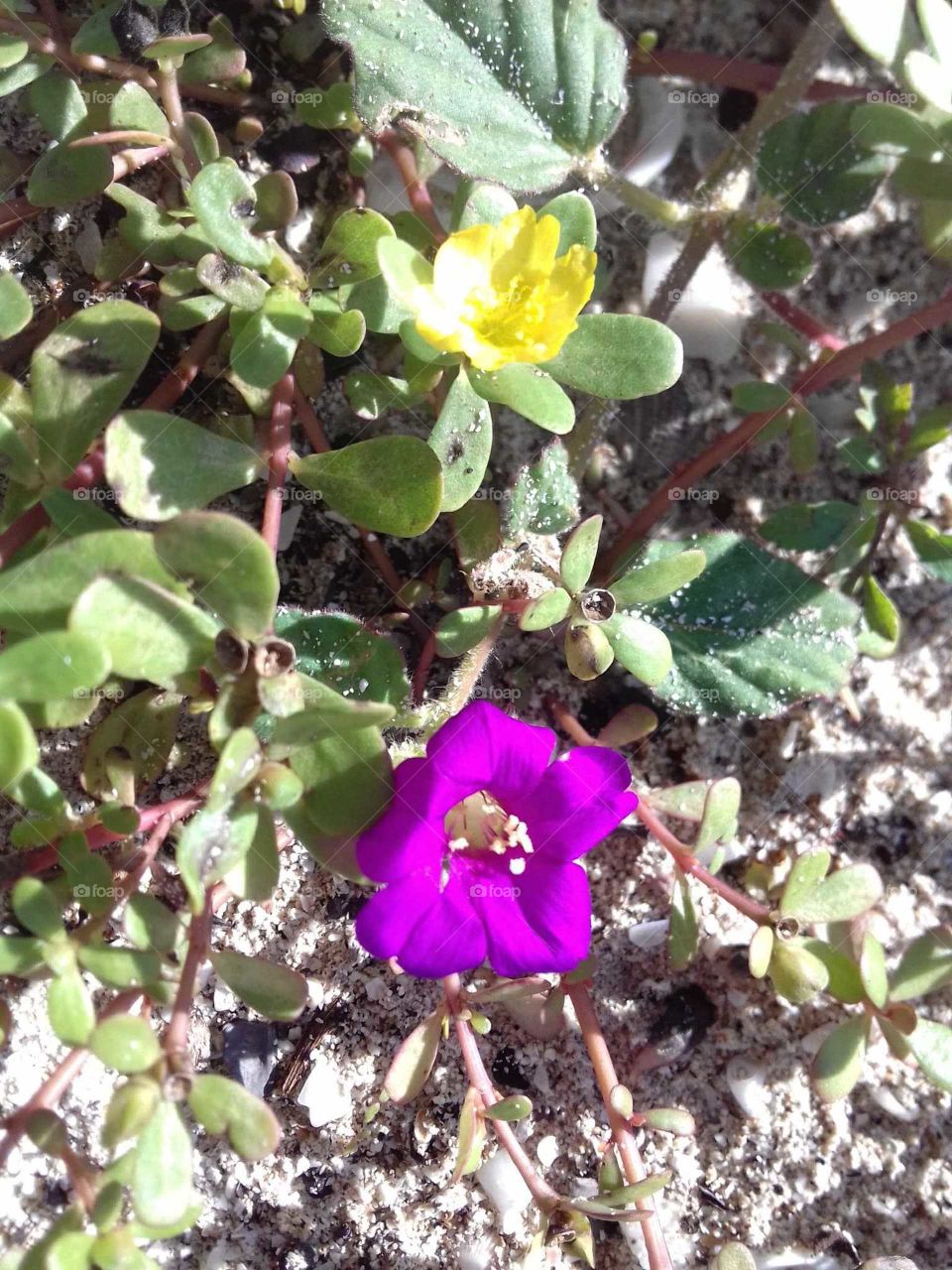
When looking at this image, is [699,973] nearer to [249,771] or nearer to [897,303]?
[249,771]

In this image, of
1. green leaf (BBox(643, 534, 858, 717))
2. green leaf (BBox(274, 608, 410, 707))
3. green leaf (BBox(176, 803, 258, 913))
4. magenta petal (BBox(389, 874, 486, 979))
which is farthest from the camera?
green leaf (BBox(643, 534, 858, 717))

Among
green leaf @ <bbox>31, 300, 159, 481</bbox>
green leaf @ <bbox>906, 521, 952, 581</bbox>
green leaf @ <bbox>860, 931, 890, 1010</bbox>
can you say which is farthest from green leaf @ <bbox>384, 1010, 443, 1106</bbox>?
green leaf @ <bbox>906, 521, 952, 581</bbox>

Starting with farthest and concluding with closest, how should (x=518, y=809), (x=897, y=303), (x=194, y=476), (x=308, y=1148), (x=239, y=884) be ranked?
(x=897, y=303) → (x=308, y=1148) → (x=518, y=809) → (x=194, y=476) → (x=239, y=884)

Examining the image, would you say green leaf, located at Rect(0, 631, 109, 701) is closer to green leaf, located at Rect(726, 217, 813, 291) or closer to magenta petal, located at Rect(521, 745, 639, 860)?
magenta petal, located at Rect(521, 745, 639, 860)

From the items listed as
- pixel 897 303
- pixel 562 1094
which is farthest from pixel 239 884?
pixel 897 303

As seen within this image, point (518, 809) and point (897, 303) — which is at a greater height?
Result: point (897, 303)

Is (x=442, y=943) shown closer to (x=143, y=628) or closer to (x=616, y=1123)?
(x=616, y=1123)
